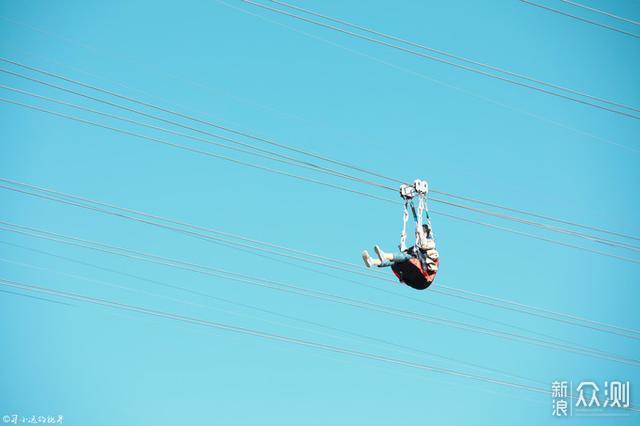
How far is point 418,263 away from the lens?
84.9 ft

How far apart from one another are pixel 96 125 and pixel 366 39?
735 centimetres

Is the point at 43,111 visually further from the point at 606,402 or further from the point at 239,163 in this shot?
the point at 606,402

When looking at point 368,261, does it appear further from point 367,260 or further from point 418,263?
point 418,263

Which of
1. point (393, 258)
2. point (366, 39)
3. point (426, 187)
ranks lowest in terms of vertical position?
point (393, 258)

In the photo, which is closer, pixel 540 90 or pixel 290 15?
pixel 290 15

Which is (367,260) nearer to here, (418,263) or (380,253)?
(380,253)

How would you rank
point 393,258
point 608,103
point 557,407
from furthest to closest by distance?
1. point 557,407
2. point 608,103
3. point 393,258

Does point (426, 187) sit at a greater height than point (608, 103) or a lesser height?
lesser

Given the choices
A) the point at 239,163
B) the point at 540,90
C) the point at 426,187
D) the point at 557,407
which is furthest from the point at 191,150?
the point at 557,407

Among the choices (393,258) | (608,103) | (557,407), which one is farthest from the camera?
(557,407)

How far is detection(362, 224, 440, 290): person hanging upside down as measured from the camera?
2584cm

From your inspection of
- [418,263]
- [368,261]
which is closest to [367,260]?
[368,261]

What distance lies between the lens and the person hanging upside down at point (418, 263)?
25.8 metres

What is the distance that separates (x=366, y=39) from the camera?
28.6 m
